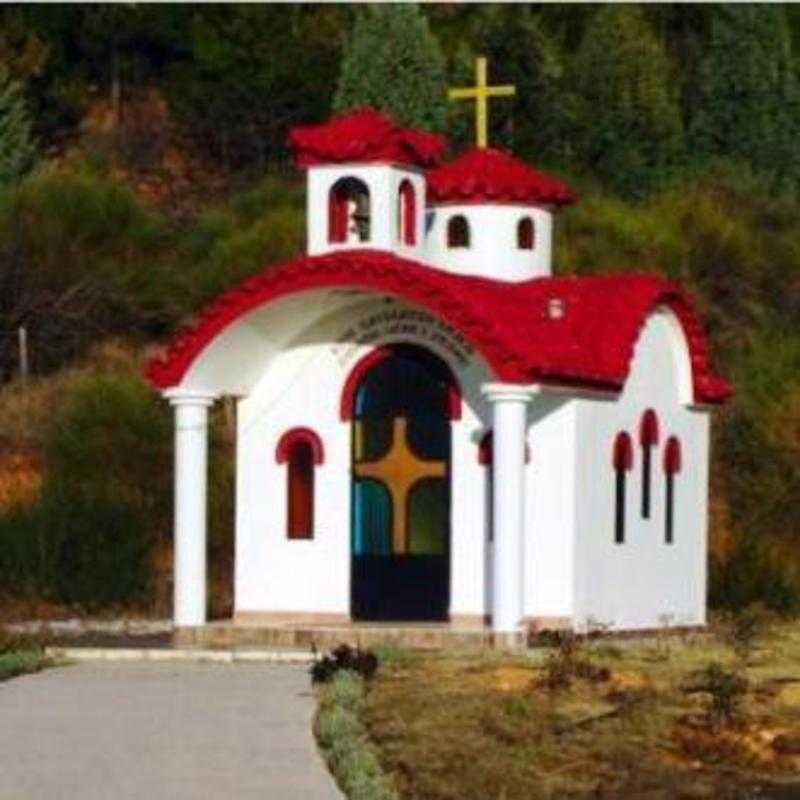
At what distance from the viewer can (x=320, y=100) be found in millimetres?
63312

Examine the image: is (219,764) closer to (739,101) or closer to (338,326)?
(338,326)

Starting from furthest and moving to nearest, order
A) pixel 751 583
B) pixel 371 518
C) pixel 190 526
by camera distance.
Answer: pixel 751 583 < pixel 371 518 < pixel 190 526

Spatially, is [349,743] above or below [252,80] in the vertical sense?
below

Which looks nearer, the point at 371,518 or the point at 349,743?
the point at 349,743

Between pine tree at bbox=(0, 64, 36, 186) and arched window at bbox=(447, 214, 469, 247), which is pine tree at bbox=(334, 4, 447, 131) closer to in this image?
pine tree at bbox=(0, 64, 36, 186)

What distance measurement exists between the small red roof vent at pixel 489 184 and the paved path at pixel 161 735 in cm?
715

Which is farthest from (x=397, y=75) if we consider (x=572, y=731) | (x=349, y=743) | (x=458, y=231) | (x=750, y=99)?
(x=349, y=743)

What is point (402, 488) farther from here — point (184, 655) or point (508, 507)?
point (184, 655)

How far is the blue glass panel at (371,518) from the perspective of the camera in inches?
1125

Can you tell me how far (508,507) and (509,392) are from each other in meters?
1.08

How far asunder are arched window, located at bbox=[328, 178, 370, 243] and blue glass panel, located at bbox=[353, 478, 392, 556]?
2.49 meters

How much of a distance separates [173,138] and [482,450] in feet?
133

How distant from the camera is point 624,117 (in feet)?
190

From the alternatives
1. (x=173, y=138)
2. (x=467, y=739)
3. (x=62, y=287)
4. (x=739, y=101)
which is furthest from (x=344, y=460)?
(x=173, y=138)
